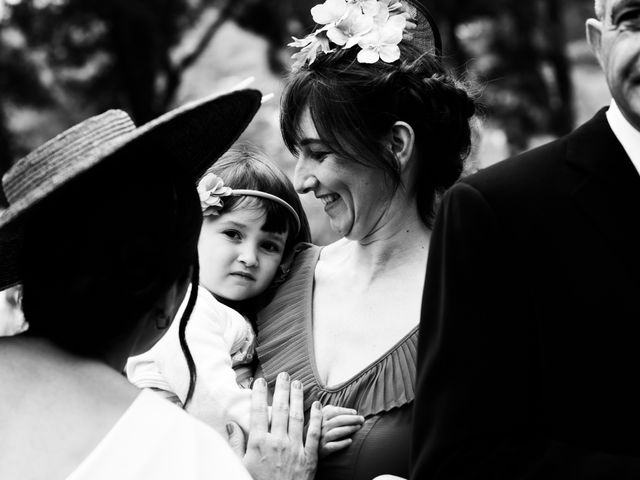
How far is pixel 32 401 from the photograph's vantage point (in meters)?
1.76

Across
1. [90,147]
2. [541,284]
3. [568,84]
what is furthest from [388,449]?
[568,84]

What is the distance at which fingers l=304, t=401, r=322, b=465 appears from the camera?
277cm

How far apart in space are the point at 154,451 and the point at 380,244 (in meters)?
1.52

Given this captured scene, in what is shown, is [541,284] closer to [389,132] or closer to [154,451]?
[154,451]

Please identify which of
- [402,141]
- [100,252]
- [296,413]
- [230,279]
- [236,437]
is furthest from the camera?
[230,279]

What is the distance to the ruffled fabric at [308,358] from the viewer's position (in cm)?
277

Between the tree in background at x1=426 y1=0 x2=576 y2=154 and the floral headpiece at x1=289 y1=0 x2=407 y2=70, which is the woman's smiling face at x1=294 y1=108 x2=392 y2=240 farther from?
the tree in background at x1=426 y1=0 x2=576 y2=154

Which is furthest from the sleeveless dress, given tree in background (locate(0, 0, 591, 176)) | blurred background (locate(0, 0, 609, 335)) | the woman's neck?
tree in background (locate(0, 0, 591, 176))

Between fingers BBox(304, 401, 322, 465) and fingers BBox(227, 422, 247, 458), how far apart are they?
0.24 meters

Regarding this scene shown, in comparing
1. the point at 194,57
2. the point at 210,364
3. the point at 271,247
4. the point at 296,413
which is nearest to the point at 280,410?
the point at 296,413

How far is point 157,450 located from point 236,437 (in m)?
1.23

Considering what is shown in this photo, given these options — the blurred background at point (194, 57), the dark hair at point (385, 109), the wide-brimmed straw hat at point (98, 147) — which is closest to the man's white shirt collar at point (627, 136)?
the wide-brimmed straw hat at point (98, 147)

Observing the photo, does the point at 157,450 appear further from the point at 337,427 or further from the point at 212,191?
the point at 212,191

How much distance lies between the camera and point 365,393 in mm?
2814
